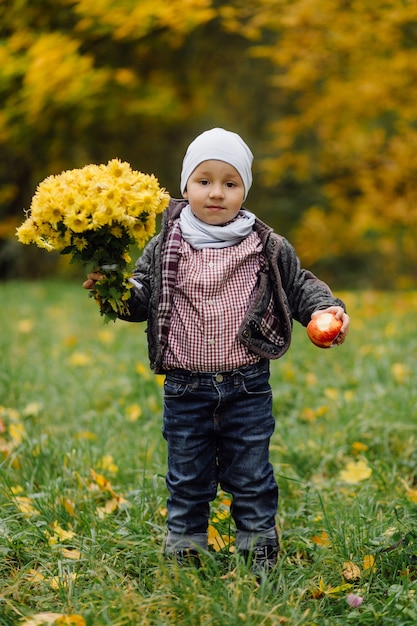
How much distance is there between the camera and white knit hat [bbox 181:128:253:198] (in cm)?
223

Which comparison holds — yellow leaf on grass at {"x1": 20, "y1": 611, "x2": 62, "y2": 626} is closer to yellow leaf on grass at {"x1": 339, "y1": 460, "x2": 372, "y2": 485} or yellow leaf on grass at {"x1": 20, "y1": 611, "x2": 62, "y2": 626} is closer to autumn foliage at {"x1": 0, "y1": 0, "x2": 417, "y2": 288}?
yellow leaf on grass at {"x1": 339, "y1": 460, "x2": 372, "y2": 485}

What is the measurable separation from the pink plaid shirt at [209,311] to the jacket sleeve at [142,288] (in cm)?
10

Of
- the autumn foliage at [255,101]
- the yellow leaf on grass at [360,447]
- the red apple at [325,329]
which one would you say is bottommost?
the yellow leaf on grass at [360,447]

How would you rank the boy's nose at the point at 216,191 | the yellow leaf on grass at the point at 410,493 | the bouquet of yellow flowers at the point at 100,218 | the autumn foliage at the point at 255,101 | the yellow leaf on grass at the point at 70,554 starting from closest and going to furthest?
the bouquet of yellow flowers at the point at 100,218 → the boy's nose at the point at 216,191 → the yellow leaf on grass at the point at 70,554 → the yellow leaf on grass at the point at 410,493 → the autumn foliage at the point at 255,101

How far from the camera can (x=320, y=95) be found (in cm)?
1127

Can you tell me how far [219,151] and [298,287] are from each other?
526 mm

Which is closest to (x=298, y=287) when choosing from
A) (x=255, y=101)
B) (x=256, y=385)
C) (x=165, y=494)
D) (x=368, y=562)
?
(x=256, y=385)

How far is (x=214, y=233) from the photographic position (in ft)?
7.55

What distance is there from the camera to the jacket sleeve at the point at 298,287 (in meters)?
2.33

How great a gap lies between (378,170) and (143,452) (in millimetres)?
9259

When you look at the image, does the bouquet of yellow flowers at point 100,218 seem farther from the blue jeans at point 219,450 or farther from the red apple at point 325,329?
the red apple at point 325,329

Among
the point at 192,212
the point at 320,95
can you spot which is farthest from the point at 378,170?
the point at 192,212

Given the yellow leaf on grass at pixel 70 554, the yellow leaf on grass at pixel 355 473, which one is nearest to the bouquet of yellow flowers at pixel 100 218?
the yellow leaf on grass at pixel 70 554

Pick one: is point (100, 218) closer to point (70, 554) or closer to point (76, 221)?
point (76, 221)
